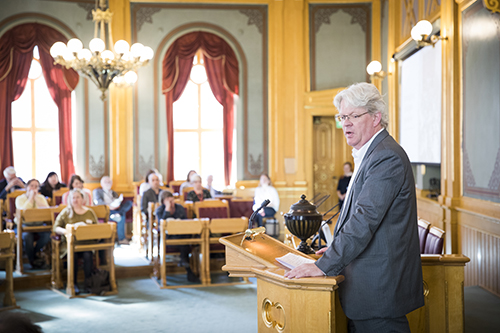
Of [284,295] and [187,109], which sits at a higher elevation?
[187,109]

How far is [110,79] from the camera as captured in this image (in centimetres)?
670

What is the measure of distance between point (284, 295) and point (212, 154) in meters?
8.43

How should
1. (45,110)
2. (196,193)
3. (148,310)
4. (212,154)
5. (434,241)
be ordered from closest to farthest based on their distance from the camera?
1. (434,241)
2. (148,310)
3. (196,193)
4. (45,110)
5. (212,154)

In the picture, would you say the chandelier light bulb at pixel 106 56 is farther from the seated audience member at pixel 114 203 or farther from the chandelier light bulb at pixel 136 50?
the seated audience member at pixel 114 203

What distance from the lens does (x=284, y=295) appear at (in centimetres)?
205

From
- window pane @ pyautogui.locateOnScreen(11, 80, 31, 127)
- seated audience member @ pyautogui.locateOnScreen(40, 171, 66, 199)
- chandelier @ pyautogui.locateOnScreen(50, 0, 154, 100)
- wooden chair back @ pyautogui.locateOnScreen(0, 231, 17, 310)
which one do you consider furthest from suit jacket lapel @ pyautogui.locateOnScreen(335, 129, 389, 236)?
window pane @ pyautogui.locateOnScreen(11, 80, 31, 127)

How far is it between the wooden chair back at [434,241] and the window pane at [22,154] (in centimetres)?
793

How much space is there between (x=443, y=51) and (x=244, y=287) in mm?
3747

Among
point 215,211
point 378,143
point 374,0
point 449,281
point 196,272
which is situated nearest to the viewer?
point 378,143

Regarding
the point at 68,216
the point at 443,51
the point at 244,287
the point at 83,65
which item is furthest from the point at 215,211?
the point at 443,51

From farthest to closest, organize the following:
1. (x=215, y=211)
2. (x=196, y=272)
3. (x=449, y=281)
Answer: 1. (x=215, y=211)
2. (x=196, y=272)
3. (x=449, y=281)

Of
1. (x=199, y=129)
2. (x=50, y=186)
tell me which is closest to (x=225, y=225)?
(x=50, y=186)

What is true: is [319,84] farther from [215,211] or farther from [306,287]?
[306,287]

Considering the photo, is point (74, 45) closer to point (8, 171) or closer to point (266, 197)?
point (8, 171)
